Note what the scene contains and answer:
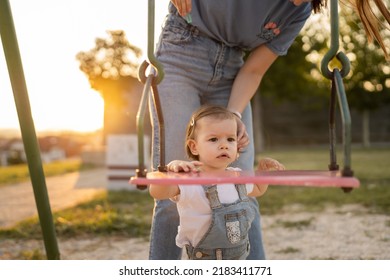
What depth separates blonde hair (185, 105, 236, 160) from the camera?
1.52 meters

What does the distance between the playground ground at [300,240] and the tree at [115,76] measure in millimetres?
4950

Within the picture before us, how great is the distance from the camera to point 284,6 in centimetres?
166

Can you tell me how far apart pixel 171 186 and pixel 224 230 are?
0.20 m

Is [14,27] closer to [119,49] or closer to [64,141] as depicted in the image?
[119,49]

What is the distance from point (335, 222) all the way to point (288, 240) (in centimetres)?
64

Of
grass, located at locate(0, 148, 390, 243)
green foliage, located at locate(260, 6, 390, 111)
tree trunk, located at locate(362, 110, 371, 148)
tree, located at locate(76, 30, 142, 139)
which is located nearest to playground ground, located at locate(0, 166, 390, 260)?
grass, located at locate(0, 148, 390, 243)

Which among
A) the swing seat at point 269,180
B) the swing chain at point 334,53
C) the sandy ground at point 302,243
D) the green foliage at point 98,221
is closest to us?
the swing seat at point 269,180

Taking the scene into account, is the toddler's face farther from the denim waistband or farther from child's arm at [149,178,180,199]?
the denim waistband

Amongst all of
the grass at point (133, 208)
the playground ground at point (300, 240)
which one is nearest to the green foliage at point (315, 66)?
the grass at point (133, 208)

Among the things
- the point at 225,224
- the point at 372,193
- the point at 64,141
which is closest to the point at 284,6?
the point at 225,224

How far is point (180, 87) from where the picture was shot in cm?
166

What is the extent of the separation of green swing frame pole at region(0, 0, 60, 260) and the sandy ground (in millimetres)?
576

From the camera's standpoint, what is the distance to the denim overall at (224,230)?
152cm

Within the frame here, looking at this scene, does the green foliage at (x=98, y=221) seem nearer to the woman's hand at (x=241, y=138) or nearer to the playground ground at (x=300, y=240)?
the playground ground at (x=300, y=240)
